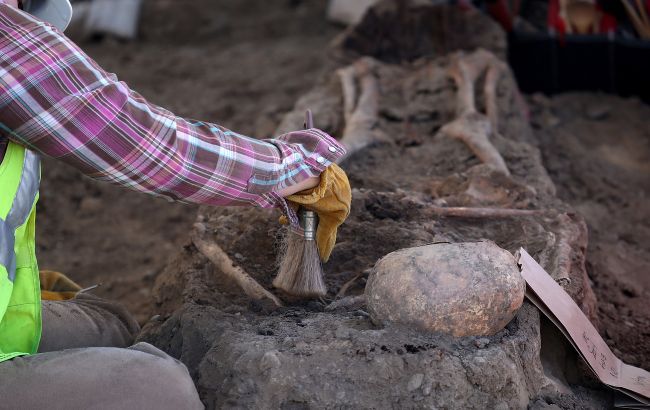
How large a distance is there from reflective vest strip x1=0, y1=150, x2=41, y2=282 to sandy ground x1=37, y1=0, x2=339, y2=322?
4.39 feet

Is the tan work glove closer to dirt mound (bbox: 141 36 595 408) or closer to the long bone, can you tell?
dirt mound (bbox: 141 36 595 408)

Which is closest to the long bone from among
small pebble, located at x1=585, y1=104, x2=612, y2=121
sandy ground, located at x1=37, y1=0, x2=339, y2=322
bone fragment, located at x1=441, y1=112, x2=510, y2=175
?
bone fragment, located at x1=441, y1=112, x2=510, y2=175

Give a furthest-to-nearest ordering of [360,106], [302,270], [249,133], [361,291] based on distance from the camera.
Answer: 1. [249,133]
2. [360,106]
3. [361,291]
4. [302,270]

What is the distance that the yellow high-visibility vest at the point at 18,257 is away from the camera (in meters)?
1.94

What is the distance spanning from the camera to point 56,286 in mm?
2797

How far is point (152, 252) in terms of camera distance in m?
4.14

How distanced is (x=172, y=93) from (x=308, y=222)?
12.2 ft

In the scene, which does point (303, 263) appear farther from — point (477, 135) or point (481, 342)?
point (477, 135)

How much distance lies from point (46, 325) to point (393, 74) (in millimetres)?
2957

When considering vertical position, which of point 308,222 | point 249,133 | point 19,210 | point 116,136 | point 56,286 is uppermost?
point 116,136

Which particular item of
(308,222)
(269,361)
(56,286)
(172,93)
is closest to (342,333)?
(269,361)

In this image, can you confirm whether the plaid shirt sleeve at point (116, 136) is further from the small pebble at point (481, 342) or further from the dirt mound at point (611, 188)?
the dirt mound at point (611, 188)

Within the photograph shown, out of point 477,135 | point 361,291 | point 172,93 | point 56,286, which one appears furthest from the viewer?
point 172,93

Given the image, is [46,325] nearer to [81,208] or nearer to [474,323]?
[474,323]
